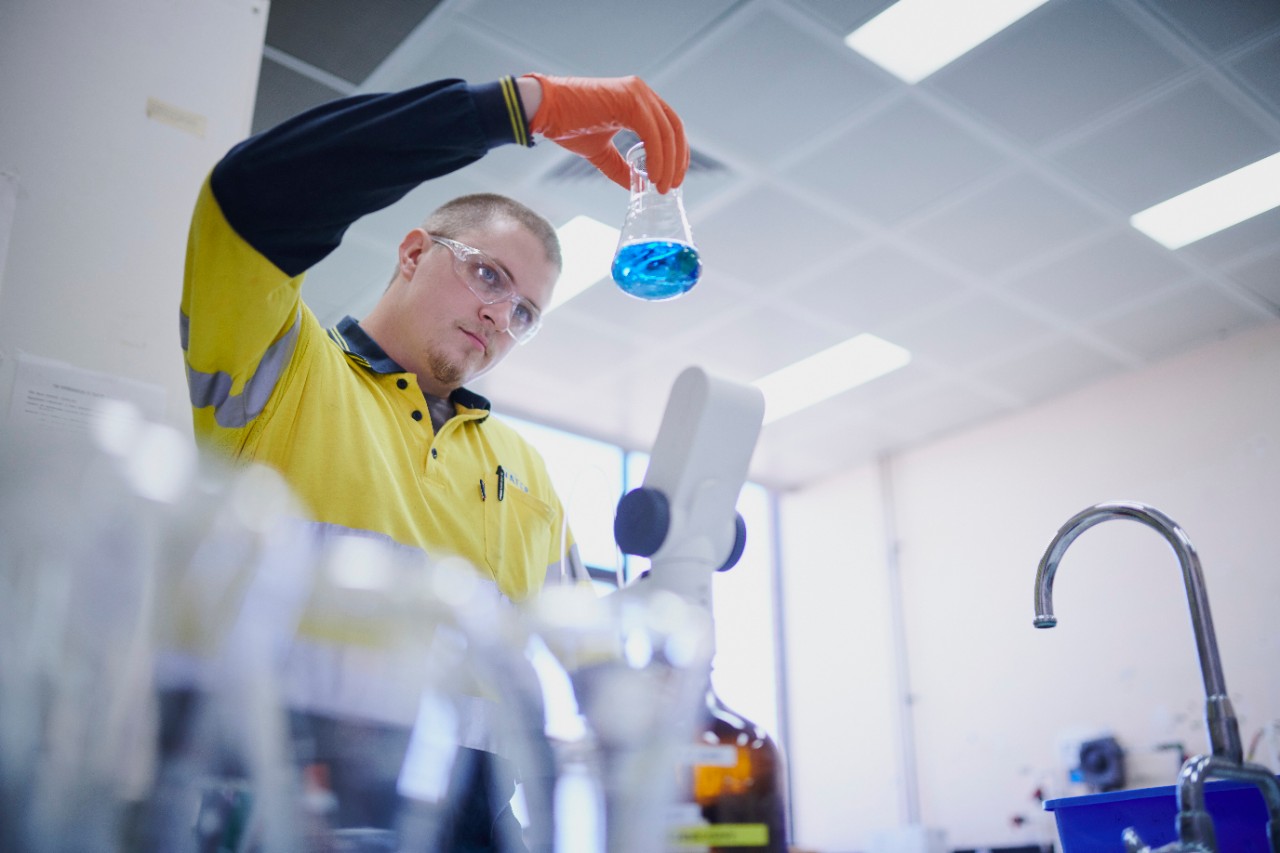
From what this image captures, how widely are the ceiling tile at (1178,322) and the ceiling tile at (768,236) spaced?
57.5 inches

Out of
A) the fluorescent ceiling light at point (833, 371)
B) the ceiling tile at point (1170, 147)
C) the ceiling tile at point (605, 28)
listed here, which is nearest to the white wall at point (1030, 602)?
the fluorescent ceiling light at point (833, 371)

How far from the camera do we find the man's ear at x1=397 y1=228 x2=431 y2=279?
141 cm

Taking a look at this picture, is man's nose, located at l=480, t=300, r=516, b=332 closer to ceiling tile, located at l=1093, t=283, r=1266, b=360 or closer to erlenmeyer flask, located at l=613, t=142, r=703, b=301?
erlenmeyer flask, located at l=613, t=142, r=703, b=301

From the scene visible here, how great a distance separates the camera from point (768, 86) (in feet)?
9.89

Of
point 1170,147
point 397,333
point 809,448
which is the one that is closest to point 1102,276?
point 1170,147

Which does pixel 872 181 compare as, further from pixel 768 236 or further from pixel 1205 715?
pixel 1205 715

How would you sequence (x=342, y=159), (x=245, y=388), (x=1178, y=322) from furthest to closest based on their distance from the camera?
(x=1178, y=322) → (x=245, y=388) → (x=342, y=159)

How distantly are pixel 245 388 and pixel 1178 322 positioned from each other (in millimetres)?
4384

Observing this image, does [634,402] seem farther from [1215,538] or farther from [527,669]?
[527,669]

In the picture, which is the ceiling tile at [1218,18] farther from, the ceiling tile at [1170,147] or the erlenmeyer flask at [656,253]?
the erlenmeyer flask at [656,253]

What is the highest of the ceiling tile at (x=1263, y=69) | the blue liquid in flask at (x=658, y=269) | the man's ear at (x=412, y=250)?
the ceiling tile at (x=1263, y=69)

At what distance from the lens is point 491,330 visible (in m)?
1.30

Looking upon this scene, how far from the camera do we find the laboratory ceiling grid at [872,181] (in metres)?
2.83

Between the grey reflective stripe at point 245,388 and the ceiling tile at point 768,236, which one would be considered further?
the ceiling tile at point 768,236
